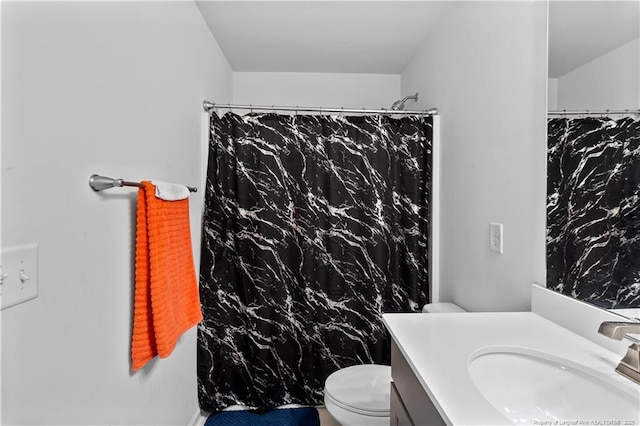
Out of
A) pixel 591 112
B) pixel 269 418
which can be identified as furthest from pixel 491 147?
pixel 269 418

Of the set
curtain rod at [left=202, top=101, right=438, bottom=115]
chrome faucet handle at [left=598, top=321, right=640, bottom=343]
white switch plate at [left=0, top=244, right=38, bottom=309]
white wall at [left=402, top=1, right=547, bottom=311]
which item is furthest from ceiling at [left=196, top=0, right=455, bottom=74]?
chrome faucet handle at [left=598, top=321, right=640, bottom=343]

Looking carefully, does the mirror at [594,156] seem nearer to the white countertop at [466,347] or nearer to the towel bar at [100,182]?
the white countertop at [466,347]

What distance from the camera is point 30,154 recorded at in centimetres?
75

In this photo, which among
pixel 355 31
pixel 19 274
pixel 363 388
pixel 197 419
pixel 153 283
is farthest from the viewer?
pixel 355 31

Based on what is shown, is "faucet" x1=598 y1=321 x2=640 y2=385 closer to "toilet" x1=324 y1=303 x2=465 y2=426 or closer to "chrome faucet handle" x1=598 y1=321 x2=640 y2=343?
"chrome faucet handle" x1=598 y1=321 x2=640 y2=343

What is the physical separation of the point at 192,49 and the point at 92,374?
1492mm

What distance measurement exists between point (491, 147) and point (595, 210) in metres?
0.57

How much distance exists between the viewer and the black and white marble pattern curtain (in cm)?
87

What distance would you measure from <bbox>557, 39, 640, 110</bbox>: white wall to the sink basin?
67 cm

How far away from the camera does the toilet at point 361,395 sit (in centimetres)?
142

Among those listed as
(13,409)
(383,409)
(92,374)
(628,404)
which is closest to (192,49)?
(92,374)

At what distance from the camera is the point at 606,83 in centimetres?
95

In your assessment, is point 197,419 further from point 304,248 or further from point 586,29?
point 586,29

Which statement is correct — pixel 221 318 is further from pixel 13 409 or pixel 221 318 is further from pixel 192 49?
pixel 192 49
